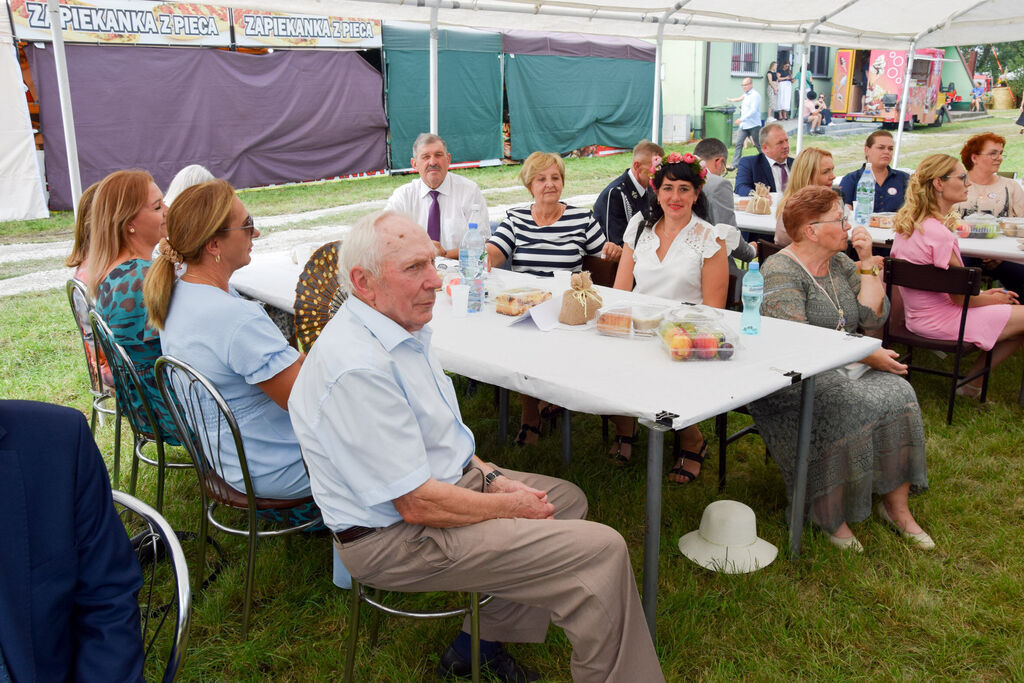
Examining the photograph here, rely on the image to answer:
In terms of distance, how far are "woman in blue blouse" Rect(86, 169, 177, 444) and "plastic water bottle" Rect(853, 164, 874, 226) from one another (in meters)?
4.60

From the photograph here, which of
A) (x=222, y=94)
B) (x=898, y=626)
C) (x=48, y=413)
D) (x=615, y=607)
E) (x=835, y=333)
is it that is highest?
(x=222, y=94)

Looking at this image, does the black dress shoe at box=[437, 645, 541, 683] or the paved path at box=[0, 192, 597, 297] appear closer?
the black dress shoe at box=[437, 645, 541, 683]

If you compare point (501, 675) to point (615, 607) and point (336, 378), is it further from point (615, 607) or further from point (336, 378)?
point (336, 378)

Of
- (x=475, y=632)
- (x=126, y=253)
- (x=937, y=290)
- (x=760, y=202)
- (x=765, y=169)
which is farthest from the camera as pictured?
(x=765, y=169)

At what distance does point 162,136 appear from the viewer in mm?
10961

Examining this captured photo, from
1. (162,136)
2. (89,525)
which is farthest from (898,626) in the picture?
(162,136)

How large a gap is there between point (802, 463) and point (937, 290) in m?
1.65

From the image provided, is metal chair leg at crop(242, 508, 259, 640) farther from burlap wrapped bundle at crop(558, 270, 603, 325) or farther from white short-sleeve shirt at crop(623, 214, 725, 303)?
white short-sleeve shirt at crop(623, 214, 725, 303)

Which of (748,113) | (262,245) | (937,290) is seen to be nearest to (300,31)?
(262,245)

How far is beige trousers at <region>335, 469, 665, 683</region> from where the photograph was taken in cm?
192

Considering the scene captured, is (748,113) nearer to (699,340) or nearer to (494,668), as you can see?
(699,340)

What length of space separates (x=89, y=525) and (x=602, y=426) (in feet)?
10.1

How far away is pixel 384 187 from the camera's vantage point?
12.7 metres

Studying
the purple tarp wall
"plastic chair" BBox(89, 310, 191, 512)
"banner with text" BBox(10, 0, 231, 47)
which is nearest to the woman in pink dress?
"plastic chair" BBox(89, 310, 191, 512)
